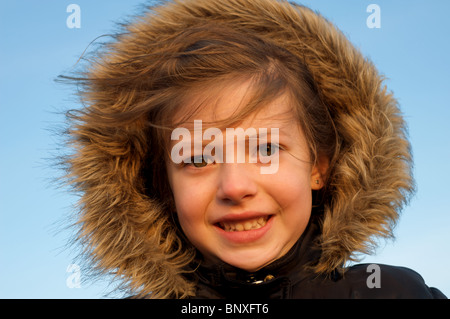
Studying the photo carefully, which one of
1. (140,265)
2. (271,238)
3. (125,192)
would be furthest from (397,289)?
(125,192)

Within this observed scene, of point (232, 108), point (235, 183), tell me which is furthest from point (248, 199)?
point (232, 108)

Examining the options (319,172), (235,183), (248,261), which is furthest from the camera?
(319,172)

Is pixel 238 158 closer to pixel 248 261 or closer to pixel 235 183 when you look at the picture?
pixel 235 183

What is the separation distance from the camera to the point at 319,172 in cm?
246

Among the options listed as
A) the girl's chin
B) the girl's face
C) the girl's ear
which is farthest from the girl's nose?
the girl's ear

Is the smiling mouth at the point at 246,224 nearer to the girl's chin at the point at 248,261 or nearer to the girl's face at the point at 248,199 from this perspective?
the girl's face at the point at 248,199

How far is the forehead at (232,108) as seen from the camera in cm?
215

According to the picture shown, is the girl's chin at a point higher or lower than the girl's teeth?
lower

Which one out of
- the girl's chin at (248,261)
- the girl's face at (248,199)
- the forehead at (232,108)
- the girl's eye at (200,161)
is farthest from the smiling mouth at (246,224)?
the forehead at (232,108)

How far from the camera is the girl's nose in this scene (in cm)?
209

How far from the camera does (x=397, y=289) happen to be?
2154mm

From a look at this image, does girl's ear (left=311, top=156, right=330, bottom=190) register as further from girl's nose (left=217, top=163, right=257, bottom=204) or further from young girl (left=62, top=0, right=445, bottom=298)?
girl's nose (left=217, top=163, right=257, bottom=204)

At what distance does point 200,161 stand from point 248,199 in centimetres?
26

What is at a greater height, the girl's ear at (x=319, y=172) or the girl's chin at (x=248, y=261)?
the girl's ear at (x=319, y=172)
